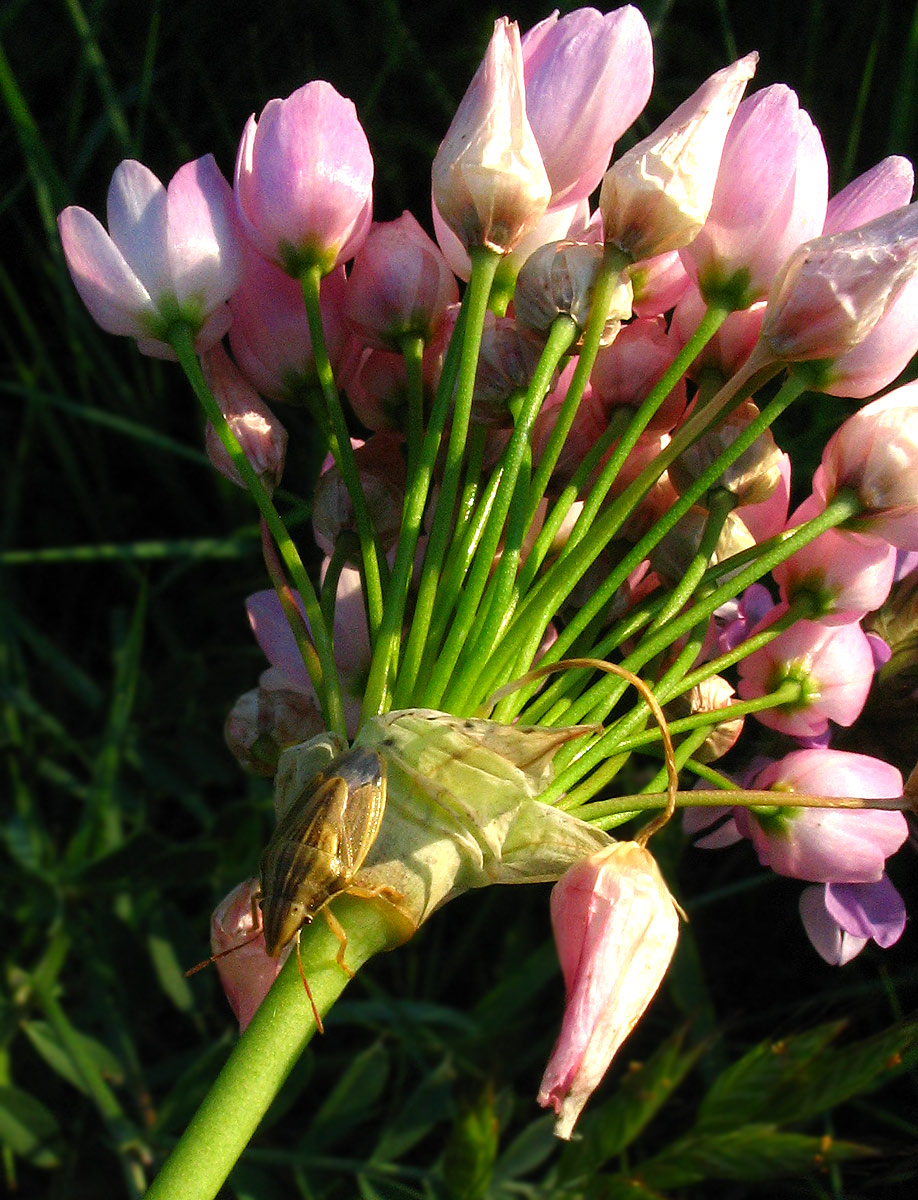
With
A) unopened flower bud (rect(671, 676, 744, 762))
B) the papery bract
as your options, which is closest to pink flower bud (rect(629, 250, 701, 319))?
the papery bract

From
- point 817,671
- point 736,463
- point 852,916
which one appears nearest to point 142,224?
point 736,463

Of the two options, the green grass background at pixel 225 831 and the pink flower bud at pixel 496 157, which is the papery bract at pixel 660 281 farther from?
the green grass background at pixel 225 831

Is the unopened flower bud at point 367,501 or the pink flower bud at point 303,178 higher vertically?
the pink flower bud at point 303,178

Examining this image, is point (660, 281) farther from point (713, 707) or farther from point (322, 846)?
point (322, 846)

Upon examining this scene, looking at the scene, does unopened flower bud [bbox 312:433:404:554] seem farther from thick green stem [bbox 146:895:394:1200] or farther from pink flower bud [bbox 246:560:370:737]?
thick green stem [bbox 146:895:394:1200]

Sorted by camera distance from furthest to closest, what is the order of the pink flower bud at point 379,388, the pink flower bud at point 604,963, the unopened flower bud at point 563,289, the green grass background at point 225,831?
the green grass background at point 225,831, the pink flower bud at point 379,388, the unopened flower bud at point 563,289, the pink flower bud at point 604,963

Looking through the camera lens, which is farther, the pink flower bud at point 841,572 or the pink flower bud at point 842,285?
the pink flower bud at point 841,572

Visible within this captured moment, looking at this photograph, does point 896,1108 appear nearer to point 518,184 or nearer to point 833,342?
point 833,342

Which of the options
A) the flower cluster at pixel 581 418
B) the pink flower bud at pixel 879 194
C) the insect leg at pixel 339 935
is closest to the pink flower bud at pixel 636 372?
the flower cluster at pixel 581 418
